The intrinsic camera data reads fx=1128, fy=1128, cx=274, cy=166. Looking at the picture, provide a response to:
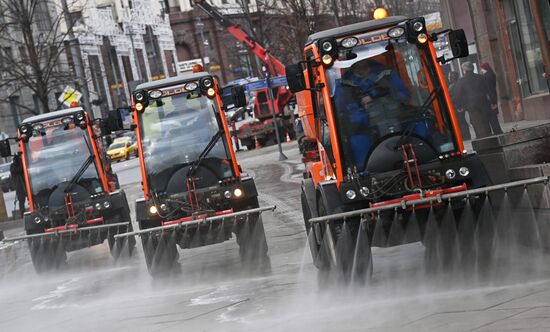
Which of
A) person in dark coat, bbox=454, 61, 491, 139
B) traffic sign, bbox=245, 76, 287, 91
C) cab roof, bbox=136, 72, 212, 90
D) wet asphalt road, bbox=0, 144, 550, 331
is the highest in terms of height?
traffic sign, bbox=245, 76, 287, 91

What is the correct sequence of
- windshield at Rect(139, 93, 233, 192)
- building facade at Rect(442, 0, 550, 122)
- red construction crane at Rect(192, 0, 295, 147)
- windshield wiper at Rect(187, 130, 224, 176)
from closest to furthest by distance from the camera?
1. windshield wiper at Rect(187, 130, 224, 176)
2. windshield at Rect(139, 93, 233, 192)
3. building facade at Rect(442, 0, 550, 122)
4. red construction crane at Rect(192, 0, 295, 147)

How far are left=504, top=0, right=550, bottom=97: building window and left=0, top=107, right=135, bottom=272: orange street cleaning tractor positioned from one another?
32.9 feet

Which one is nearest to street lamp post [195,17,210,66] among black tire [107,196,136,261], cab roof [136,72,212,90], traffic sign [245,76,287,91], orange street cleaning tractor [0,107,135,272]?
traffic sign [245,76,287,91]

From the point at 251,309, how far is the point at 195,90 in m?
5.36

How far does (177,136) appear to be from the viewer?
1513 centimetres

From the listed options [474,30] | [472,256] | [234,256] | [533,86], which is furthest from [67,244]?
[474,30]

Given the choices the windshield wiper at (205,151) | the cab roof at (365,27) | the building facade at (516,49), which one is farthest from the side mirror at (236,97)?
the building facade at (516,49)

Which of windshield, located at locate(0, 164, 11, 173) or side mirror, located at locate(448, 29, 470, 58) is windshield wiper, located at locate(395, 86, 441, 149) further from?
windshield, located at locate(0, 164, 11, 173)

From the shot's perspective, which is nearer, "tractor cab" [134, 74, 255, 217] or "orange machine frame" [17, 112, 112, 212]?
"tractor cab" [134, 74, 255, 217]

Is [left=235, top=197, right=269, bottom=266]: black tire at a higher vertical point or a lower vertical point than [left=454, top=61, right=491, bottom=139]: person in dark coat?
lower

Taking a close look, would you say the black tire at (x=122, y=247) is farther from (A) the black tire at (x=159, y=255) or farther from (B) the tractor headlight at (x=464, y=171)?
(B) the tractor headlight at (x=464, y=171)

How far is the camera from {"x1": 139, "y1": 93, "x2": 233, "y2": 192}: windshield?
1501 centimetres

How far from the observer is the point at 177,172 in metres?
14.9

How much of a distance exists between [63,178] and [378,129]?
8.56 metres
